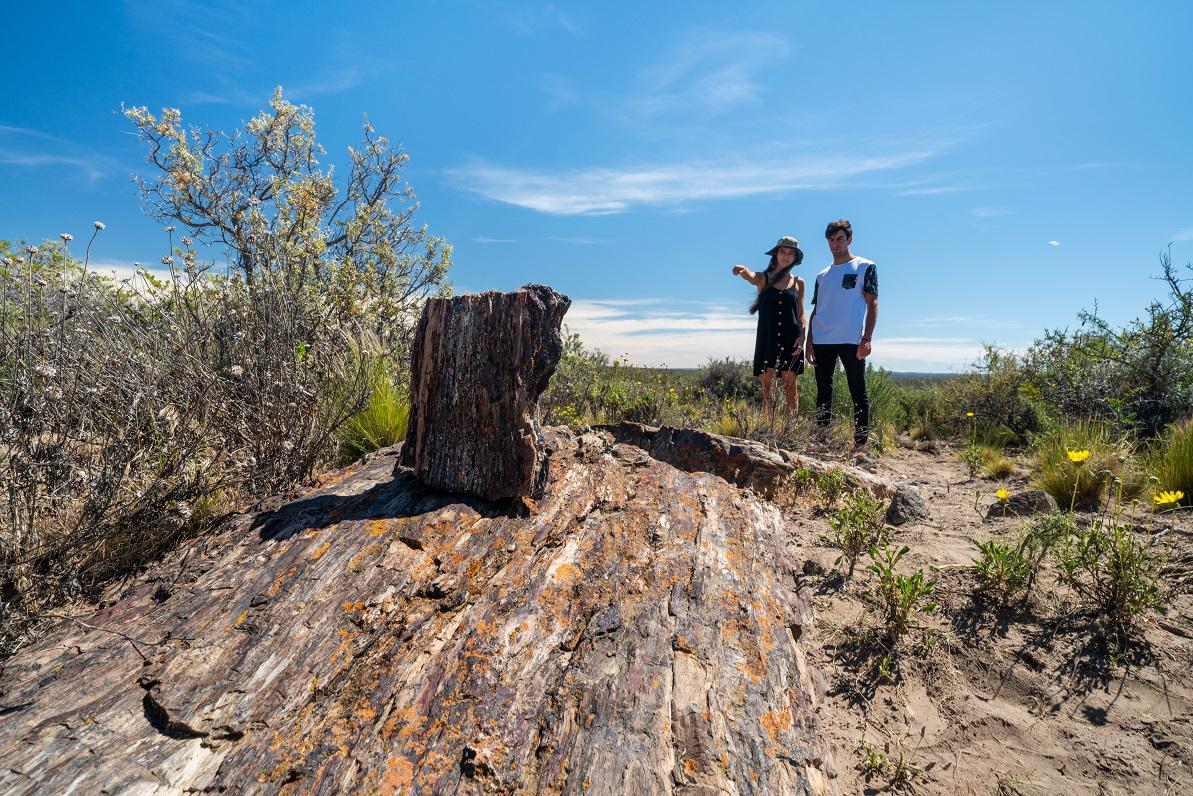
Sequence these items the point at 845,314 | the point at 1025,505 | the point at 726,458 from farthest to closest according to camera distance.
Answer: the point at 845,314 → the point at 726,458 → the point at 1025,505

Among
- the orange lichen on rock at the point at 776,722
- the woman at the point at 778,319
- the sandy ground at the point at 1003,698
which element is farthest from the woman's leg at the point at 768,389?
the orange lichen on rock at the point at 776,722

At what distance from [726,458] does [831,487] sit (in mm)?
765

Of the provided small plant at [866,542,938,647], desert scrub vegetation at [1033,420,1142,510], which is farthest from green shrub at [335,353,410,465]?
desert scrub vegetation at [1033,420,1142,510]

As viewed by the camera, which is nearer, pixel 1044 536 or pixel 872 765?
pixel 872 765

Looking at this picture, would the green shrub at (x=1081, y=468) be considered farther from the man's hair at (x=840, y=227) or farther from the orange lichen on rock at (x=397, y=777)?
the orange lichen on rock at (x=397, y=777)

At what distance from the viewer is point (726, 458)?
430 centimetres

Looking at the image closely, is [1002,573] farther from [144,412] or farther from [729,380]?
[729,380]

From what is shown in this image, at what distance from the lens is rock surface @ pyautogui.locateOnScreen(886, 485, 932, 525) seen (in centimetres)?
400

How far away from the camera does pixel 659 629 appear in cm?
199

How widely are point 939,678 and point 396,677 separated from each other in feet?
6.93

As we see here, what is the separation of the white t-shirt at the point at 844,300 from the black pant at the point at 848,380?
115 mm

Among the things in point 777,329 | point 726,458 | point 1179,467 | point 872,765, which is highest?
point 777,329

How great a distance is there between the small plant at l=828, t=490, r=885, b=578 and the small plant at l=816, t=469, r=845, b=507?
60 cm

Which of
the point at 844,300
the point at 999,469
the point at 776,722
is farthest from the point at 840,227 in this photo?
the point at 776,722
